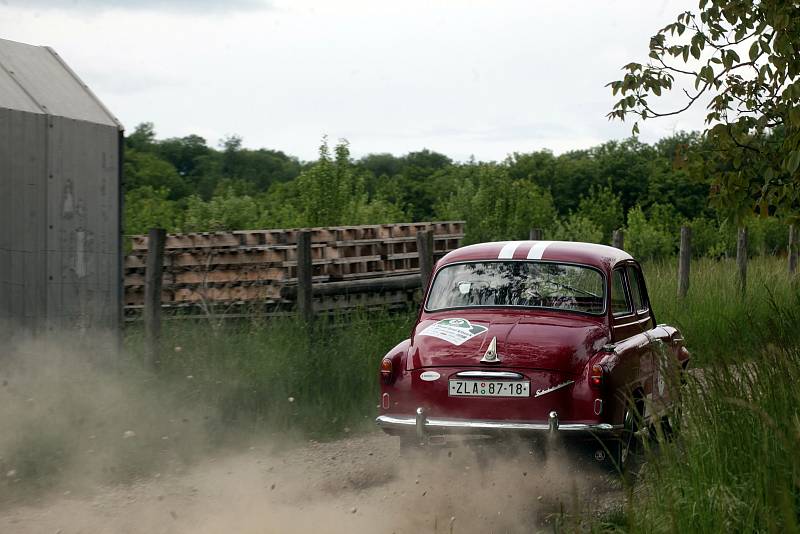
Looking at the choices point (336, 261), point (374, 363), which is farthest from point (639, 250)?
point (374, 363)

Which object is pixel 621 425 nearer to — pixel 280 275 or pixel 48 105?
pixel 48 105

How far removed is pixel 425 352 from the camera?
25.7ft

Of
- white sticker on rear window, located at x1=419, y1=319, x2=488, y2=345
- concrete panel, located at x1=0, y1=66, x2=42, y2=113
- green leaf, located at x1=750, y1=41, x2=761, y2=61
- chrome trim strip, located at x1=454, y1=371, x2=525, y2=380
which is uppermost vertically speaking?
green leaf, located at x1=750, y1=41, x2=761, y2=61

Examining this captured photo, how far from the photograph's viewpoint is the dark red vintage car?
736 centimetres

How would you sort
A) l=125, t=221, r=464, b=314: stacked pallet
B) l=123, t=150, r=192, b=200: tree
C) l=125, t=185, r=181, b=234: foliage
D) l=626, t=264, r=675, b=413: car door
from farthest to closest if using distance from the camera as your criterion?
1. l=123, t=150, r=192, b=200: tree
2. l=125, t=185, r=181, b=234: foliage
3. l=125, t=221, r=464, b=314: stacked pallet
4. l=626, t=264, r=675, b=413: car door

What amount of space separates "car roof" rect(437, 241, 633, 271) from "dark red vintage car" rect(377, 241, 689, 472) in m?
0.01

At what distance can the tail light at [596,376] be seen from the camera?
7.34 meters

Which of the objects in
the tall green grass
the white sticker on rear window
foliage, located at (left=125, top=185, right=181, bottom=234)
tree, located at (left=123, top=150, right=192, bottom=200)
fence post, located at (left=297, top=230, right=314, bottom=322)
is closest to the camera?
the white sticker on rear window

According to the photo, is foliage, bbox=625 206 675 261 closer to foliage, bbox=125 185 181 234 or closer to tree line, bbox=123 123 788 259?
tree line, bbox=123 123 788 259

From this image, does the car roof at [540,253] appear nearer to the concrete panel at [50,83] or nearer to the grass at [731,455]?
the grass at [731,455]

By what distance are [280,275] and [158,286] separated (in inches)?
307

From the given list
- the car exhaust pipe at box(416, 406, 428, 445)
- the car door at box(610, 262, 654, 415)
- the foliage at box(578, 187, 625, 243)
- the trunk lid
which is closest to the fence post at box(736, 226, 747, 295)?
the car door at box(610, 262, 654, 415)

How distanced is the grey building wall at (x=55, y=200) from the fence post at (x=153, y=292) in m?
0.52

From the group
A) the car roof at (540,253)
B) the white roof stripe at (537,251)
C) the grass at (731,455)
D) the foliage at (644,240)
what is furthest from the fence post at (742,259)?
the foliage at (644,240)
